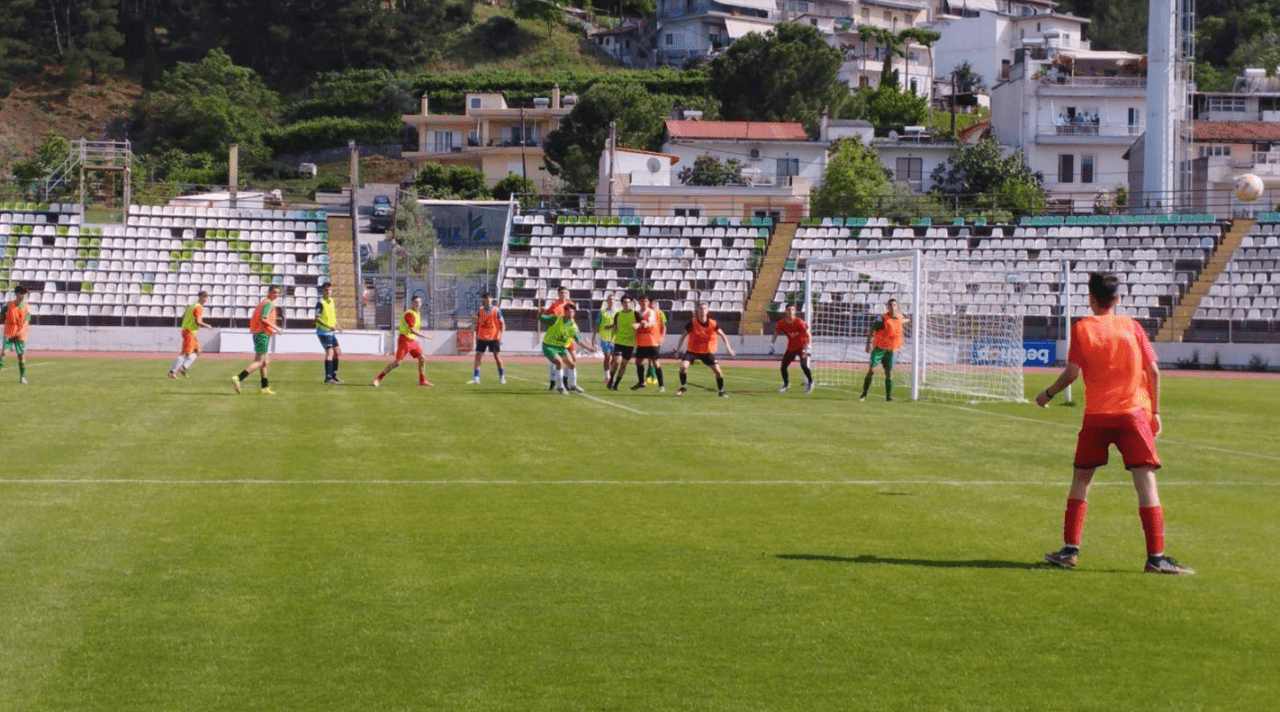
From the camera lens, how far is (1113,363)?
30.2ft

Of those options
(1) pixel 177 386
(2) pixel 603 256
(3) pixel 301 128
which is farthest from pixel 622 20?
(1) pixel 177 386

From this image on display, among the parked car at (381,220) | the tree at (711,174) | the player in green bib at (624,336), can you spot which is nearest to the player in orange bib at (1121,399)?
the player in green bib at (624,336)

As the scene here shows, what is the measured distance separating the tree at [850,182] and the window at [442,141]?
33.5m

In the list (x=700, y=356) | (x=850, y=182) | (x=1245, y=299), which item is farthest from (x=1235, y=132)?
(x=700, y=356)

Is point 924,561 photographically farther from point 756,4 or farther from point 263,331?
point 756,4

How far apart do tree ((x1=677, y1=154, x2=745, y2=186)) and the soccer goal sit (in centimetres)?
3230

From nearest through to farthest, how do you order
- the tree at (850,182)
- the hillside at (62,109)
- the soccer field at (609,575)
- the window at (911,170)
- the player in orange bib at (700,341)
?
the soccer field at (609,575), the player in orange bib at (700,341), the tree at (850,182), the window at (911,170), the hillside at (62,109)

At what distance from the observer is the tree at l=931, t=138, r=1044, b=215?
75938 millimetres

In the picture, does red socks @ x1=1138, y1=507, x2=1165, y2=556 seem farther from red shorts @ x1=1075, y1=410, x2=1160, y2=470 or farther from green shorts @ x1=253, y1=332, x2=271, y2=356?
green shorts @ x1=253, y1=332, x2=271, y2=356

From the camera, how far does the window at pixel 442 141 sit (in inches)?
4181

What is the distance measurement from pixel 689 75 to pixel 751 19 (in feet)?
63.5

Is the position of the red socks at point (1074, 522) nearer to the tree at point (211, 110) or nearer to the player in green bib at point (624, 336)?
the player in green bib at point (624, 336)

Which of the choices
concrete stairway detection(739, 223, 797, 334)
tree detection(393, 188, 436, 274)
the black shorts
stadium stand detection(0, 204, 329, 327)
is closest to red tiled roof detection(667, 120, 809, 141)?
tree detection(393, 188, 436, 274)

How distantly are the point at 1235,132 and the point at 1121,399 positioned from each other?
79.9 metres
